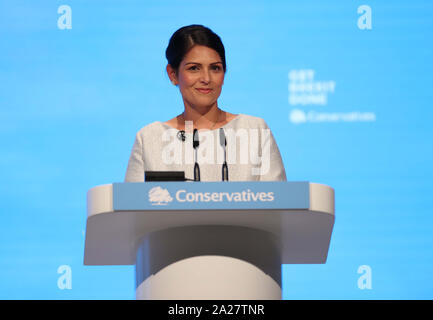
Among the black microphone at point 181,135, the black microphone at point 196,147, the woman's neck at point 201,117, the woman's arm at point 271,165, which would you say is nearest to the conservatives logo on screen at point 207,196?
the black microphone at point 196,147

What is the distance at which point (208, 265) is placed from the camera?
3254 mm

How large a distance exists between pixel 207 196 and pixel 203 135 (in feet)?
2.98

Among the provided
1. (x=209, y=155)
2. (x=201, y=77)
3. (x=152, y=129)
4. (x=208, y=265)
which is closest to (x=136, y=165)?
(x=152, y=129)

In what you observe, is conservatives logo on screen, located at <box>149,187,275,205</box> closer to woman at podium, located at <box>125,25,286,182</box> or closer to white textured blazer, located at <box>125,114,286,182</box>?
woman at podium, located at <box>125,25,286,182</box>

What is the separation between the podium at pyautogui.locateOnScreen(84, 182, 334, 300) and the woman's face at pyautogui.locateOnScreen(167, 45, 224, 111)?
2.74 ft

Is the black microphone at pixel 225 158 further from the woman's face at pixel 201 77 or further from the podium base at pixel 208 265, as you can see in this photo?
the podium base at pixel 208 265

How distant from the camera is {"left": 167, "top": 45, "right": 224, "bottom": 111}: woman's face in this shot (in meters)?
4.08

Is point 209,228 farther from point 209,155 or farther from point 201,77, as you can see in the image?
point 201,77

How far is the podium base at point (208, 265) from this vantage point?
3240 mm

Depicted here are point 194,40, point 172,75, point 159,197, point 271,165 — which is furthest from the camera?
point 172,75
